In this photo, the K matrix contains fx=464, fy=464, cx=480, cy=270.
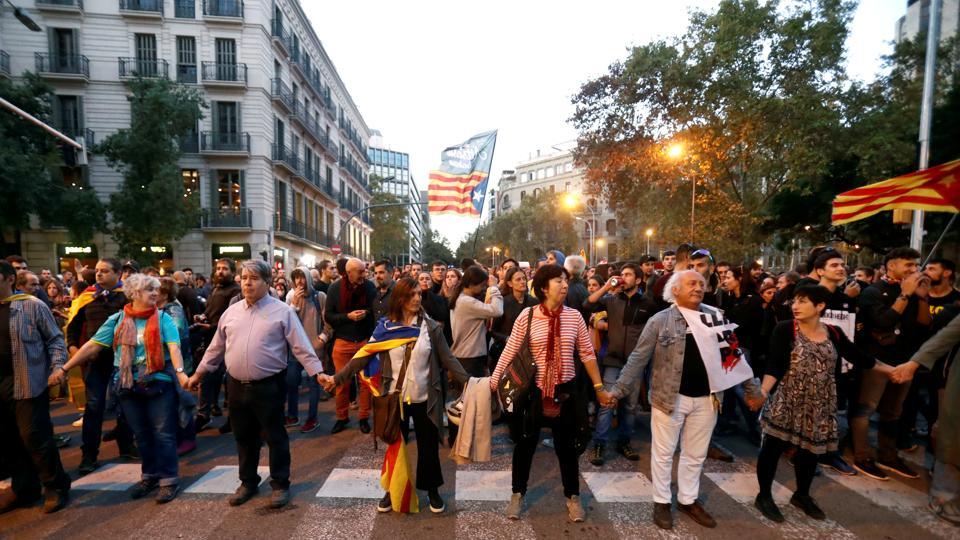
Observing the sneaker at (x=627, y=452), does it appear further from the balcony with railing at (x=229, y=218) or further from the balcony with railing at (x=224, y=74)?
the balcony with railing at (x=224, y=74)

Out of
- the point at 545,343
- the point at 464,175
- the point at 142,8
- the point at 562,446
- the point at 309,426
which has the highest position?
the point at 142,8

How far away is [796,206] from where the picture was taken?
69.3 ft

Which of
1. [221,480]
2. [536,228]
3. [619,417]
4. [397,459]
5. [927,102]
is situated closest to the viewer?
[397,459]

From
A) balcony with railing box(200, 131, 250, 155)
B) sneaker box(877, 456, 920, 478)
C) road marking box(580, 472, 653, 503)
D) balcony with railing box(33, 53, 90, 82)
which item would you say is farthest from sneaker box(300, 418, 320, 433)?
balcony with railing box(33, 53, 90, 82)

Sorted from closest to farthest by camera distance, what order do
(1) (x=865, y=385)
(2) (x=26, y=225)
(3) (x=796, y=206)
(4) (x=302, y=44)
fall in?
(1) (x=865, y=385), (2) (x=26, y=225), (3) (x=796, y=206), (4) (x=302, y=44)

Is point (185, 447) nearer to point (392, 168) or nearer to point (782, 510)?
point (782, 510)

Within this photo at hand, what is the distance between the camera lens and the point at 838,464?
443 cm

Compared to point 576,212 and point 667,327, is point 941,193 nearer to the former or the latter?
point 667,327

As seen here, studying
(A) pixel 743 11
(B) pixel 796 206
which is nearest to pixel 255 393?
(A) pixel 743 11

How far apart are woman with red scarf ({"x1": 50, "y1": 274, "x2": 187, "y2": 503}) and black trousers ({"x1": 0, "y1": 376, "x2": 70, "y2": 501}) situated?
0.39 metres

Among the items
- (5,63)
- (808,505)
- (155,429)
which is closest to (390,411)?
(155,429)

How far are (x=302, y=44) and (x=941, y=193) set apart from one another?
35112mm

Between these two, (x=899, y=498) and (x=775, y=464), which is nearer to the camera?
(x=775, y=464)

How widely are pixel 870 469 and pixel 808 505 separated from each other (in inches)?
49.8
